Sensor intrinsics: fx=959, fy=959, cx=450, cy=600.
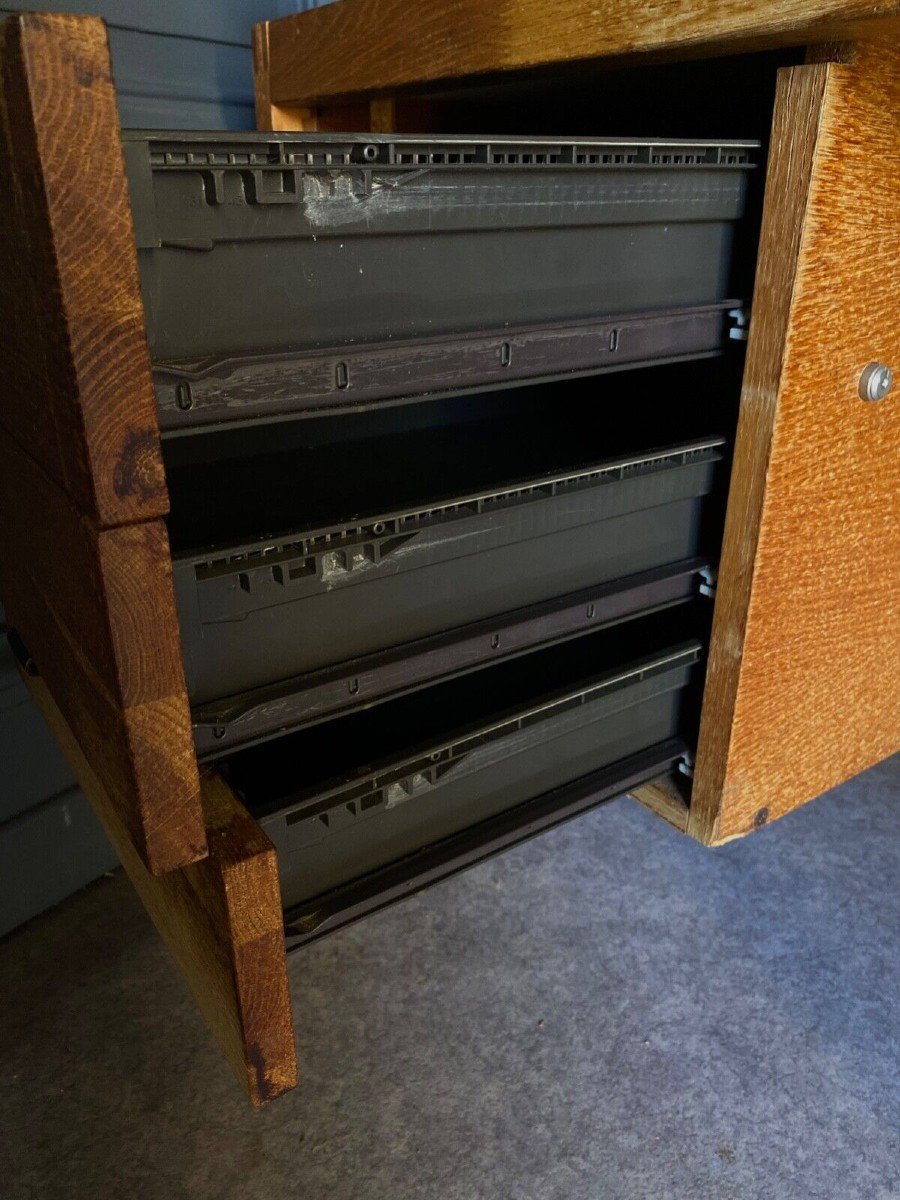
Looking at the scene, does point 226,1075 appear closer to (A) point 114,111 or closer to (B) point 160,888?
(B) point 160,888

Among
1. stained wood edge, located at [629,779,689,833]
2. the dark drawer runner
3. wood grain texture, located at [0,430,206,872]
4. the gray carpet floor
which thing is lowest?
the gray carpet floor

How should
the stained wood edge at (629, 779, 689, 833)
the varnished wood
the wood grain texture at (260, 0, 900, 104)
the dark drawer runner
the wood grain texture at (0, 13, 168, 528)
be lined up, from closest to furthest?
the wood grain texture at (0, 13, 168, 528) → the wood grain texture at (260, 0, 900, 104) → the dark drawer runner → the stained wood edge at (629, 779, 689, 833) → the varnished wood

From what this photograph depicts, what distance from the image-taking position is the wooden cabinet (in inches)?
15.4

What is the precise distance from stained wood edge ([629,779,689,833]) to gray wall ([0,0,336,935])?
2.22ft

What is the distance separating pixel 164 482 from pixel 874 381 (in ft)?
1.59

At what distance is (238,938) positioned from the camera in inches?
20.8

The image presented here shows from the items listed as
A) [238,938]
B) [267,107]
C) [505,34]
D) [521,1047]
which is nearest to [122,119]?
[267,107]

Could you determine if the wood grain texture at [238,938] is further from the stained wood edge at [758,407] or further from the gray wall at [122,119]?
the gray wall at [122,119]

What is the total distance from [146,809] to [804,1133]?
694 millimetres

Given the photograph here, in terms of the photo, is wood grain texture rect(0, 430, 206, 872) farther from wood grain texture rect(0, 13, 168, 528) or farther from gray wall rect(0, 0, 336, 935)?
gray wall rect(0, 0, 336, 935)

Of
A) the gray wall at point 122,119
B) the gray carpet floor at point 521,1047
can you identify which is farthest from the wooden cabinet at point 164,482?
the gray carpet floor at point 521,1047

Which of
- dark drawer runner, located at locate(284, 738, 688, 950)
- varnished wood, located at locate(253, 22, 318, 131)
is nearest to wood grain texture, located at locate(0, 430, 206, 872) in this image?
dark drawer runner, located at locate(284, 738, 688, 950)

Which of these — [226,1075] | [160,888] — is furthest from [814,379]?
[226,1075]

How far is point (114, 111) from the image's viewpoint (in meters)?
0.36
